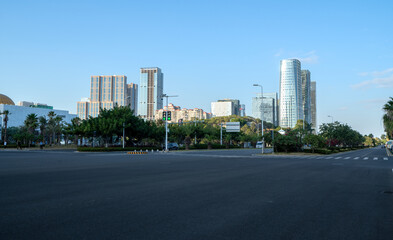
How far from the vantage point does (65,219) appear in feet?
18.6

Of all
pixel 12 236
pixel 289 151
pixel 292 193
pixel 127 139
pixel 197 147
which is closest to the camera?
pixel 12 236

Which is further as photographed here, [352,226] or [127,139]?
[127,139]

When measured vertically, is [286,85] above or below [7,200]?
above

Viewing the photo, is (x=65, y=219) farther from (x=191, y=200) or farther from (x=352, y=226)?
(x=352, y=226)

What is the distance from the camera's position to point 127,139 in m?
63.2

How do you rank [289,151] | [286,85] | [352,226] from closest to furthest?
[352,226], [289,151], [286,85]

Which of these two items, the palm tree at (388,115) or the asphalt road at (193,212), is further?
the palm tree at (388,115)

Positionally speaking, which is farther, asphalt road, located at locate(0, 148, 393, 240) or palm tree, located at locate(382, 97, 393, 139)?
palm tree, located at locate(382, 97, 393, 139)

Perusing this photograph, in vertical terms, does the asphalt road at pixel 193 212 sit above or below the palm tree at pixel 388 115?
below

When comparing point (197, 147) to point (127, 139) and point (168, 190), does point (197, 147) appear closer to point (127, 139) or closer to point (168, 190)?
point (127, 139)

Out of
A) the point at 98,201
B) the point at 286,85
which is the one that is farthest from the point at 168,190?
the point at 286,85

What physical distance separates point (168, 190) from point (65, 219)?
401 cm

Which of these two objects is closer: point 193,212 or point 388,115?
point 193,212

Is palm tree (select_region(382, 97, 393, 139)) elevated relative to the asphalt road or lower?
elevated
